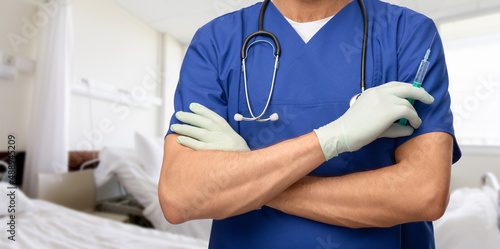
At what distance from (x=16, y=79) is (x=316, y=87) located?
7.39ft

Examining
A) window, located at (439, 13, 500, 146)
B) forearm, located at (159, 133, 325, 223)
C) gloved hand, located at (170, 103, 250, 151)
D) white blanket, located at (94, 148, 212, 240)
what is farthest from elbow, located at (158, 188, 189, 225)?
window, located at (439, 13, 500, 146)

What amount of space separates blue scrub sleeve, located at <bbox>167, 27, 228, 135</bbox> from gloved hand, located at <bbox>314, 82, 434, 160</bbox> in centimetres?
24

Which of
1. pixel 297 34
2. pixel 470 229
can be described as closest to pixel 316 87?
pixel 297 34

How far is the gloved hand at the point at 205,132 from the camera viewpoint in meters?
0.55

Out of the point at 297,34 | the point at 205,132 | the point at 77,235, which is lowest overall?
the point at 77,235

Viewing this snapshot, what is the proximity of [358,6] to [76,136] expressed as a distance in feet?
8.07

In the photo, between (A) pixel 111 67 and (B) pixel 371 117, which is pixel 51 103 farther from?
(B) pixel 371 117

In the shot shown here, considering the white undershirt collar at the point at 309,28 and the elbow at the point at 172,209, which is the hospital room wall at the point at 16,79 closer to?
the elbow at the point at 172,209

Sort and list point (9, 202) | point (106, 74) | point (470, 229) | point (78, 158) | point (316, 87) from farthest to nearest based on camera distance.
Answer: point (106, 74)
point (78, 158)
point (9, 202)
point (470, 229)
point (316, 87)

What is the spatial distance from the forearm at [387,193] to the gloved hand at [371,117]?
2.2 inches

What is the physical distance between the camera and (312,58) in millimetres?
636

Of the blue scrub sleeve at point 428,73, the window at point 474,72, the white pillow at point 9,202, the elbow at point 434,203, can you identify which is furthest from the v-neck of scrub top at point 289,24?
the window at point 474,72

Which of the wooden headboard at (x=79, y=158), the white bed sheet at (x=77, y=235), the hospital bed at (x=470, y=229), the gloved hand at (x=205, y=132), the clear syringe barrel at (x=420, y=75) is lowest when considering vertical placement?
the white bed sheet at (x=77, y=235)

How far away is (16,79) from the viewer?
2.01 metres
